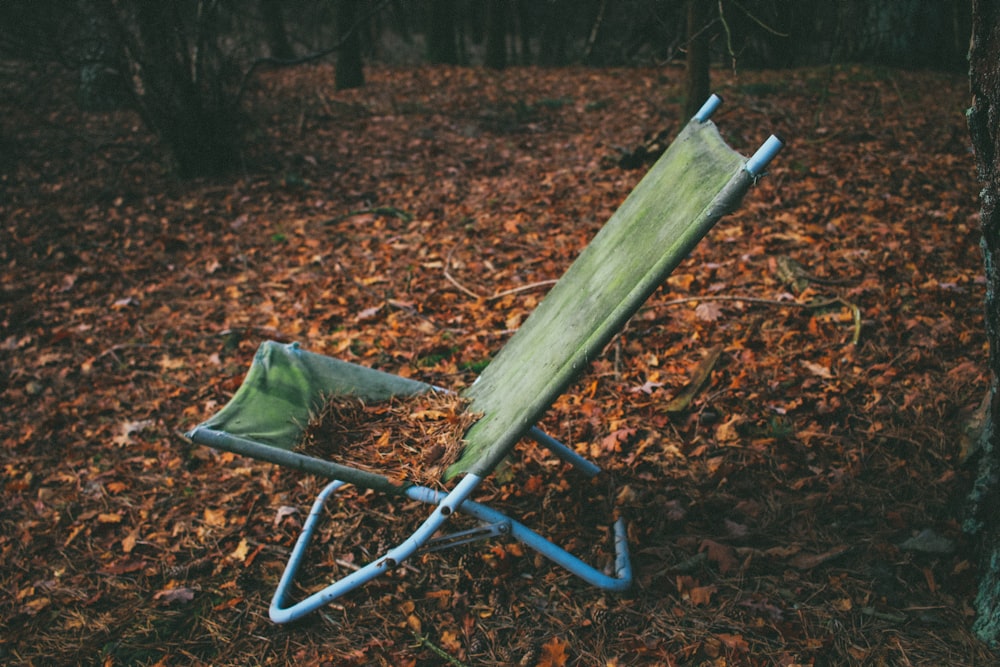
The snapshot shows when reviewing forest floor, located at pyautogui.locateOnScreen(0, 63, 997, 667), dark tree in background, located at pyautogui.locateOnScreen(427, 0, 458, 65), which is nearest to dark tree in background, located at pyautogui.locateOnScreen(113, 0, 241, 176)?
forest floor, located at pyautogui.locateOnScreen(0, 63, 997, 667)

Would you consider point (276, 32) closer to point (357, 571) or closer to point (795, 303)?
point (795, 303)

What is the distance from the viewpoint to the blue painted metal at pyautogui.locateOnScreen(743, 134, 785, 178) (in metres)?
1.39

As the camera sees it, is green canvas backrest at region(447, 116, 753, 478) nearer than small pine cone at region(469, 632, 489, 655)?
Yes

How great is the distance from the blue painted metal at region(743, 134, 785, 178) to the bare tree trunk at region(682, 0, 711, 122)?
3.72 meters

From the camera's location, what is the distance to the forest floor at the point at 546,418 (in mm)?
2100

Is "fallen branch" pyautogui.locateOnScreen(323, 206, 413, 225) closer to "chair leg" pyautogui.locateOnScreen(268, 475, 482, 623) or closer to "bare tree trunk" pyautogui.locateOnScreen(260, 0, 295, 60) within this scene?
"chair leg" pyautogui.locateOnScreen(268, 475, 482, 623)

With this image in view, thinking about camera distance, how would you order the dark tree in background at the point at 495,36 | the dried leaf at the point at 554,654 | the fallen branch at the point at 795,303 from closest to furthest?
the dried leaf at the point at 554,654 < the fallen branch at the point at 795,303 < the dark tree in background at the point at 495,36

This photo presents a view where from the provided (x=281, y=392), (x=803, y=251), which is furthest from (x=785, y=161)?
(x=281, y=392)

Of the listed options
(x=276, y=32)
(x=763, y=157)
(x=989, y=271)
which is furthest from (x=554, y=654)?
(x=276, y=32)

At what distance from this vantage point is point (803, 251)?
3.77 meters

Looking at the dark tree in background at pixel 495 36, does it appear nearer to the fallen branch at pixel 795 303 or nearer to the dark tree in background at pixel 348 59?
the dark tree in background at pixel 348 59

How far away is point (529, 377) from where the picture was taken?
2004 mm

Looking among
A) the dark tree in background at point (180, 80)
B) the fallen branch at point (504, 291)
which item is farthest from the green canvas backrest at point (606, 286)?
the dark tree in background at point (180, 80)

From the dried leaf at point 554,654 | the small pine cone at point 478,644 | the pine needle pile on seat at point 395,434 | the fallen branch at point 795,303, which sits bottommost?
the small pine cone at point 478,644
